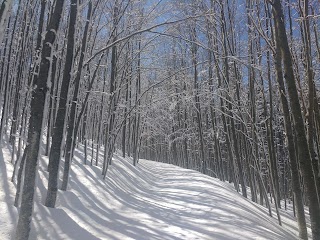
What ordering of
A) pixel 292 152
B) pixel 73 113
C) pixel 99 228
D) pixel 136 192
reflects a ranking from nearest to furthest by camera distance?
pixel 99 228 < pixel 292 152 < pixel 73 113 < pixel 136 192

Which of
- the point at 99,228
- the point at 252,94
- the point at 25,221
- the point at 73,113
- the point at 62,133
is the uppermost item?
the point at 252,94

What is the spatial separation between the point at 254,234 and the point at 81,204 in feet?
12.0

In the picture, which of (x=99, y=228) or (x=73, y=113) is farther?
(x=73, y=113)

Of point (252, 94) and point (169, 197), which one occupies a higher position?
point (252, 94)

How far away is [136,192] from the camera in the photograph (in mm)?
9273

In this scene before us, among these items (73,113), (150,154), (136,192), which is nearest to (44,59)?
(73,113)

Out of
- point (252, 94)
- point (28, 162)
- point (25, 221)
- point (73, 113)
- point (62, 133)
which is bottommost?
point (25, 221)

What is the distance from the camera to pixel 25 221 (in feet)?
12.5

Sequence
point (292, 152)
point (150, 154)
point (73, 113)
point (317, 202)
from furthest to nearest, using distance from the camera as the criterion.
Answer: point (150, 154), point (73, 113), point (292, 152), point (317, 202)

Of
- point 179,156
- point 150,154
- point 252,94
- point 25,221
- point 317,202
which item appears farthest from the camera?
point 150,154

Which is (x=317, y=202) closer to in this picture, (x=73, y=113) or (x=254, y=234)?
(x=254, y=234)

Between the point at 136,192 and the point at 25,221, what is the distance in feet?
18.5

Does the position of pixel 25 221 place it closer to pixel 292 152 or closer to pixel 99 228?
pixel 99 228

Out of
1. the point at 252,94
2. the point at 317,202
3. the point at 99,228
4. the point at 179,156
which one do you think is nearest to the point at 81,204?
the point at 99,228
